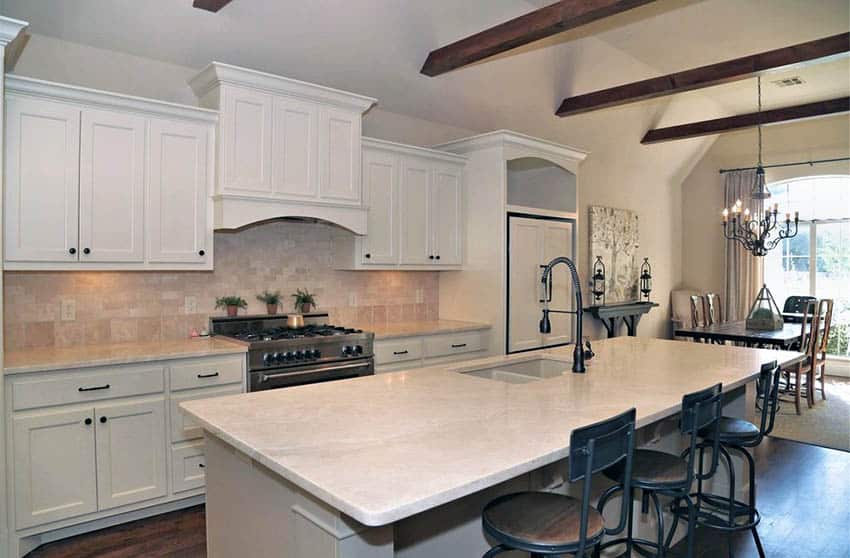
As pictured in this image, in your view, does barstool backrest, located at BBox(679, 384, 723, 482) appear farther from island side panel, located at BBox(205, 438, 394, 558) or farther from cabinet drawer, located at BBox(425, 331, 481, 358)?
cabinet drawer, located at BBox(425, 331, 481, 358)

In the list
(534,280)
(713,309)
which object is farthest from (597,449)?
(713,309)

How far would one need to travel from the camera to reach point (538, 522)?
1.71 m

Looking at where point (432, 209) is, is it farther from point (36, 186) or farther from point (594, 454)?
point (594, 454)

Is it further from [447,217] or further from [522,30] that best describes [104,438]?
[522,30]

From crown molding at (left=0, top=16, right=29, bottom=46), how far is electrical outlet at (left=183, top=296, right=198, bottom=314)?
5.69 ft

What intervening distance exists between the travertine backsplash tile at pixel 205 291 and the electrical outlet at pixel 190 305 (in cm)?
1

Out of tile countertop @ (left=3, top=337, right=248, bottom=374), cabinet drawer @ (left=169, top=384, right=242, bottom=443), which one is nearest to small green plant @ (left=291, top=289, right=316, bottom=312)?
tile countertop @ (left=3, top=337, right=248, bottom=374)

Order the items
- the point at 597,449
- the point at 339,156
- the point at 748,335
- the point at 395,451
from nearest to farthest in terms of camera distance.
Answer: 1. the point at 395,451
2. the point at 597,449
3. the point at 339,156
4. the point at 748,335

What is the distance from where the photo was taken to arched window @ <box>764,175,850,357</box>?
A: 745cm

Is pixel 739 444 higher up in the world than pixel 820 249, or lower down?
lower down

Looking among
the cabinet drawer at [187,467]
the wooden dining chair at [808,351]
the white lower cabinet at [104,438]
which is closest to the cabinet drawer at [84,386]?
the white lower cabinet at [104,438]

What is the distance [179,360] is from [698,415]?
2631 millimetres

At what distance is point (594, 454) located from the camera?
165cm

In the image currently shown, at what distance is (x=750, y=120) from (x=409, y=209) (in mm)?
4242
